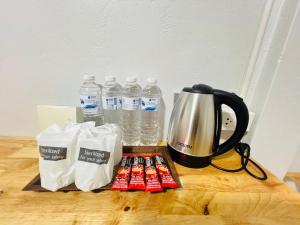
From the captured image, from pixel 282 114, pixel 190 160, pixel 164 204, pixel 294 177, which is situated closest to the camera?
pixel 164 204

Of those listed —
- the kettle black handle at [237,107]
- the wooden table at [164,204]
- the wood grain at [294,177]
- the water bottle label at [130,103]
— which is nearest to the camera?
the wooden table at [164,204]

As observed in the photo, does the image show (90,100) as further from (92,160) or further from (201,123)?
(201,123)

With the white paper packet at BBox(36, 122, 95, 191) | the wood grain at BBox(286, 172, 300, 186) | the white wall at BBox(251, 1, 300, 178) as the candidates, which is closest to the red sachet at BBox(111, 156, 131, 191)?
the white paper packet at BBox(36, 122, 95, 191)

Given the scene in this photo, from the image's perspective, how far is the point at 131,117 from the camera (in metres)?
0.67

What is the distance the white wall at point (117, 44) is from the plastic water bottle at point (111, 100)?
5 centimetres

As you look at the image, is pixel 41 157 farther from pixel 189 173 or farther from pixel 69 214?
pixel 189 173

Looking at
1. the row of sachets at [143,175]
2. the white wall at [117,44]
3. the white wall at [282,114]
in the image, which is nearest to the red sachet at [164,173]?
the row of sachets at [143,175]

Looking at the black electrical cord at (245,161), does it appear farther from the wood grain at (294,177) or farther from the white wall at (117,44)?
the wood grain at (294,177)

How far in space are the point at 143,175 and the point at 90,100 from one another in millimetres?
313

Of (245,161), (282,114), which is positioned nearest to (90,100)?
(245,161)

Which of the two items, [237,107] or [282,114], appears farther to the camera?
[282,114]

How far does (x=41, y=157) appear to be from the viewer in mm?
401

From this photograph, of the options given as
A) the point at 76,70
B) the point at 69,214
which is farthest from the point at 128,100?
the point at 69,214

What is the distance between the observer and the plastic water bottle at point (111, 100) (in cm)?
57
